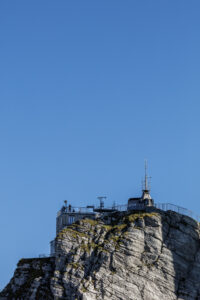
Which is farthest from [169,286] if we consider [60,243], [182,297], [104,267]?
[60,243]

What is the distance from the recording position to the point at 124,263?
5408 inches

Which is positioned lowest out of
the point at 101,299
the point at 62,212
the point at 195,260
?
the point at 101,299

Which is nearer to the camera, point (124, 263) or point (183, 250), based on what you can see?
point (124, 263)

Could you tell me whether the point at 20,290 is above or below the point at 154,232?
below

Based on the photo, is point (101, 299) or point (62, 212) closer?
point (101, 299)

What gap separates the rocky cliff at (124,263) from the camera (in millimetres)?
135750

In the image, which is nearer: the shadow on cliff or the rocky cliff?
the rocky cliff

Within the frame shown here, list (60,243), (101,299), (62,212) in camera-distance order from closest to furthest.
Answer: (101,299), (60,243), (62,212)

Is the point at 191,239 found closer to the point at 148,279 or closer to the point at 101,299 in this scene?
the point at 148,279

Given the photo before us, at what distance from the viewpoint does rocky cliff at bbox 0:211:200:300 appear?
136 metres

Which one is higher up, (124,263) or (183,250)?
(183,250)

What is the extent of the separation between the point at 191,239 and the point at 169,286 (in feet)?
32.0

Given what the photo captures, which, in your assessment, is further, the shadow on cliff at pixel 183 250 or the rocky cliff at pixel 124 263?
the shadow on cliff at pixel 183 250

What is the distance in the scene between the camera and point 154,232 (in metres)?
141
